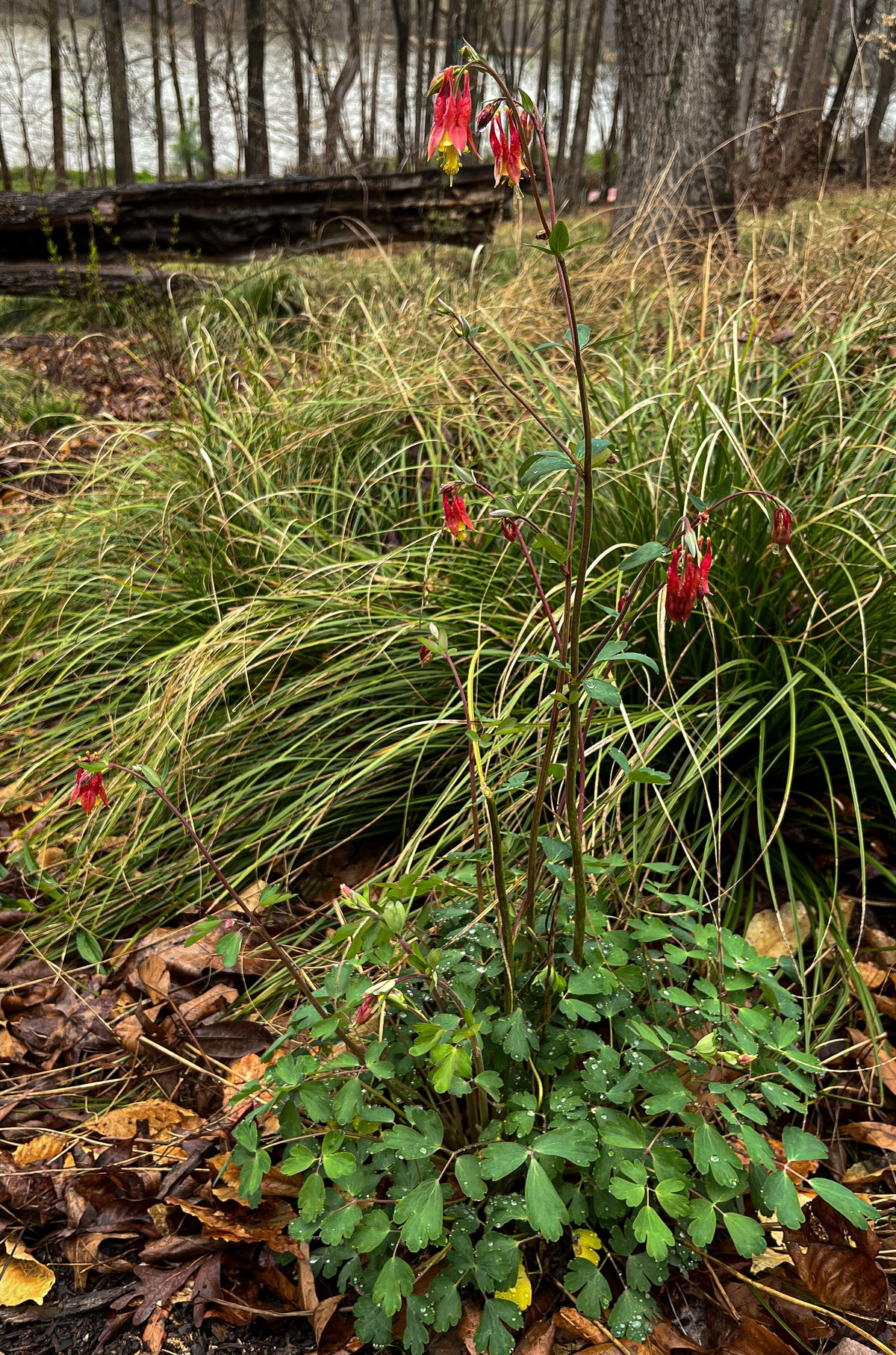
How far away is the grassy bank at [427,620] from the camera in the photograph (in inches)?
70.3

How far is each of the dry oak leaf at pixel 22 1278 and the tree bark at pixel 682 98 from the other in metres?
4.34

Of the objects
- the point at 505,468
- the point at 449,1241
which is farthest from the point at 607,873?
the point at 505,468

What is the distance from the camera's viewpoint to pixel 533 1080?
1197 mm

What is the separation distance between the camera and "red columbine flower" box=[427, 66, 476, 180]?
38.9 inches

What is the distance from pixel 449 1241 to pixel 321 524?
203 cm

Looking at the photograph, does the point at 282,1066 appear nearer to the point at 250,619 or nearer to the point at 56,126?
the point at 250,619

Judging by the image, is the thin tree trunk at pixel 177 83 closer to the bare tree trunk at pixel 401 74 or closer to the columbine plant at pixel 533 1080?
the bare tree trunk at pixel 401 74

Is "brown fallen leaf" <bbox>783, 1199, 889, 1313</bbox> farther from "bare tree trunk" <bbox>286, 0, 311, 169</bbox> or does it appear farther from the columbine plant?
"bare tree trunk" <bbox>286, 0, 311, 169</bbox>

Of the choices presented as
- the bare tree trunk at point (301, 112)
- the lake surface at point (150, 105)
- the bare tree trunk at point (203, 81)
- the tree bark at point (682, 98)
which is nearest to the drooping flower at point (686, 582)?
the tree bark at point (682, 98)

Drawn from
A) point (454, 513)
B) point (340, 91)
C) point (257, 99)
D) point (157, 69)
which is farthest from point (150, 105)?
point (454, 513)

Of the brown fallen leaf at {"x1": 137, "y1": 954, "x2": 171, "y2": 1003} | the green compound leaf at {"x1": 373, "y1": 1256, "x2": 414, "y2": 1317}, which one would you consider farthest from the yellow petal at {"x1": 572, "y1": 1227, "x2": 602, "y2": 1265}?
the brown fallen leaf at {"x1": 137, "y1": 954, "x2": 171, "y2": 1003}

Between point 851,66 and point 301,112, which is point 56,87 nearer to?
point 301,112

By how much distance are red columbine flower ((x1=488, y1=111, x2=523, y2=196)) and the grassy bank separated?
46 cm

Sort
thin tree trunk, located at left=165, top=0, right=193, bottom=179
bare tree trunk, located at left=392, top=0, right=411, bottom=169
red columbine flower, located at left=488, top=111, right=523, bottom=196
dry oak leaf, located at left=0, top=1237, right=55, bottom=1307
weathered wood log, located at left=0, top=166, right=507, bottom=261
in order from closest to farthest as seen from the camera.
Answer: red columbine flower, located at left=488, top=111, right=523, bottom=196 → dry oak leaf, located at left=0, top=1237, right=55, bottom=1307 → weathered wood log, located at left=0, top=166, right=507, bottom=261 → bare tree trunk, located at left=392, top=0, right=411, bottom=169 → thin tree trunk, located at left=165, top=0, right=193, bottom=179
